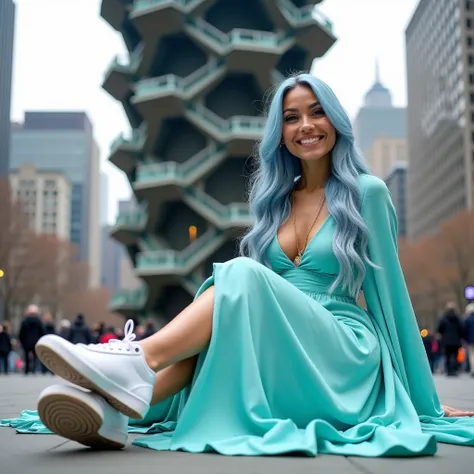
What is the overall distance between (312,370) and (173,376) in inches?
24.6

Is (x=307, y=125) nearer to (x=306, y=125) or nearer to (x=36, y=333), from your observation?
(x=306, y=125)

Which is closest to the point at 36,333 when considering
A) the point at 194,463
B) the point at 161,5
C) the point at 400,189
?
the point at 194,463

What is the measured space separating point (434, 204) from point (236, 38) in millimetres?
66459

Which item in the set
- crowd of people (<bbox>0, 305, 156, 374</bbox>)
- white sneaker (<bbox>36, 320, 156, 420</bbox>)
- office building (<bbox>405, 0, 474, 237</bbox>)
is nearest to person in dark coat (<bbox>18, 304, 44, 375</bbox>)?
crowd of people (<bbox>0, 305, 156, 374</bbox>)

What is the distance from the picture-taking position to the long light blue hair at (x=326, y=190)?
3.77m

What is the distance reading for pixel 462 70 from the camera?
8062 centimetres

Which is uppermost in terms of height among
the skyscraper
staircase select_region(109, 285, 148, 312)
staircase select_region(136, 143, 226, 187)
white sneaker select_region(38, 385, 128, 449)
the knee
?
the skyscraper

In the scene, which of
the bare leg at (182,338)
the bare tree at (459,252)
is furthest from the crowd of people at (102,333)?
the bare tree at (459,252)

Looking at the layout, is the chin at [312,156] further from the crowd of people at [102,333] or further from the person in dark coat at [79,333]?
the person in dark coat at [79,333]

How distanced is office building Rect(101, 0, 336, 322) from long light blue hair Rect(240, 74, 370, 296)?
83.1ft

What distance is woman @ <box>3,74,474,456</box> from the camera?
2.90m

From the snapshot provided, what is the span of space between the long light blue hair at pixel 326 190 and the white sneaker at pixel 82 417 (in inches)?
52.7

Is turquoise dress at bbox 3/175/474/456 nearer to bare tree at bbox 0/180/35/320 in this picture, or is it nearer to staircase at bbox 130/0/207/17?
staircase at bbox 130/0/207/17

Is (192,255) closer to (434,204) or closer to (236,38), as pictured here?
(236,38)
